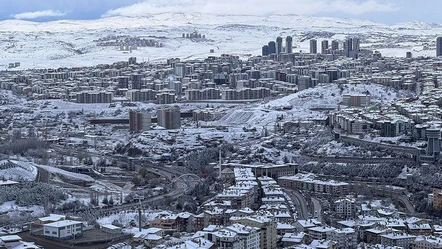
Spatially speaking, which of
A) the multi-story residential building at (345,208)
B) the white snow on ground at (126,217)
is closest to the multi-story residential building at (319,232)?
the multi-story residential building at (345,208)

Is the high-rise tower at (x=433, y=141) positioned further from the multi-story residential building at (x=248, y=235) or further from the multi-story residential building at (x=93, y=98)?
the multi-story residential building at (x=93, y=98)

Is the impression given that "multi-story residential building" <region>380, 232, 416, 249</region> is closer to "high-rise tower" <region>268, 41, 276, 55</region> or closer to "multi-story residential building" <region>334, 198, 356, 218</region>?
"multi-story residential building" <region>334, 198, 356, 218</region>

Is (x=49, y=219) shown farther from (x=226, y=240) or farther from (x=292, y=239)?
(x=292, y=239)

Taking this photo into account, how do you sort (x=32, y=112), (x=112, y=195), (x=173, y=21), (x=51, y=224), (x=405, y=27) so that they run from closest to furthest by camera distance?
(x=51, y=224) → (x=112, y=195) → (x=32, y=112) → (x=405, y=27) → (x=173, y=21)

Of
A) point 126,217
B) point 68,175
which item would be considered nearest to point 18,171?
point 68,175

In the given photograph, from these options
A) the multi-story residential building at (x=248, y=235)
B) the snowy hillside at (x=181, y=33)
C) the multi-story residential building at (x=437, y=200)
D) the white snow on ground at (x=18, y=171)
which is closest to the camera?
the multi-story residential building at (x=248, y=235)

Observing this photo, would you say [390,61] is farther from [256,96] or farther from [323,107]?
[323,107]

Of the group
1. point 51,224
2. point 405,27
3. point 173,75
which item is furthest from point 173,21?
point 51,224
